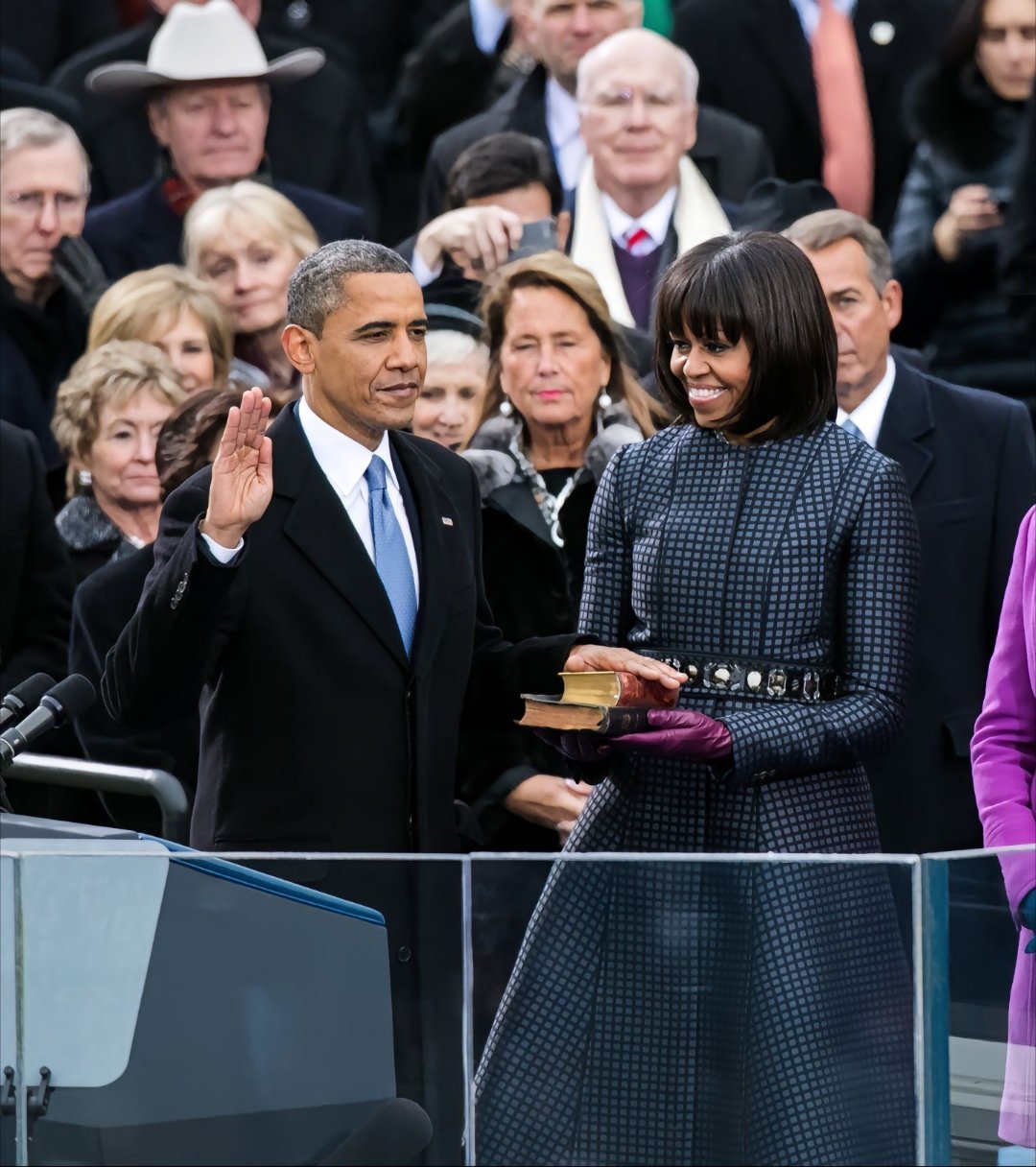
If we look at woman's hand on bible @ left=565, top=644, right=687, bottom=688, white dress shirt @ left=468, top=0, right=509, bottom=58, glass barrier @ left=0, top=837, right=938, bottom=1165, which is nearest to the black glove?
white dress shirt @ left=468, top=0, right=509, bottom=58

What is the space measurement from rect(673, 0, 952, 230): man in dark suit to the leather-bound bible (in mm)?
3969

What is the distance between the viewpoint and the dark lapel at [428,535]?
4.09 meters

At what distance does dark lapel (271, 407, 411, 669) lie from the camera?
4.05 meters

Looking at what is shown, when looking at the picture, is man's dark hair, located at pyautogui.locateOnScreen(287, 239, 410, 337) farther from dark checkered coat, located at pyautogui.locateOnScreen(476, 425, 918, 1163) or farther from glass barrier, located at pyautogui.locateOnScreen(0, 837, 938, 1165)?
glass barrier, located at pyautogui.locateOnScreen(0, 837, 938, 1165)

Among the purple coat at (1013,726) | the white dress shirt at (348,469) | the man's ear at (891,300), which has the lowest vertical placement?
the purple coat at (1013,726)

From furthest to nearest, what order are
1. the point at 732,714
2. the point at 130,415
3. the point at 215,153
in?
1. the point at 215,153
2. the point at 130,415
3. the point at 732,714

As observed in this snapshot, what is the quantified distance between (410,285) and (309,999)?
147cm

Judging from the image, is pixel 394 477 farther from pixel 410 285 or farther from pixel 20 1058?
pixel 20 1058

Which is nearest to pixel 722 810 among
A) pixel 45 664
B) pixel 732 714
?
pixel 732 714

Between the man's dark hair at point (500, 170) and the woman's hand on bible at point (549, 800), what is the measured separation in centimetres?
219

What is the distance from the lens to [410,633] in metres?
4.12

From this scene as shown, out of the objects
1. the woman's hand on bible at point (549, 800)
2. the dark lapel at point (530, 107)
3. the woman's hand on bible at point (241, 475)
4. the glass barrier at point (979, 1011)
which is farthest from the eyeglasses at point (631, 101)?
the glass barrier at point (979, 1011)

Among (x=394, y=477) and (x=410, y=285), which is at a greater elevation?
(x=410, y=285)

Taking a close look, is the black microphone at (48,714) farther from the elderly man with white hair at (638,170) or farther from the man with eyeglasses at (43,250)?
the man with eyeglasses at (43,250)
